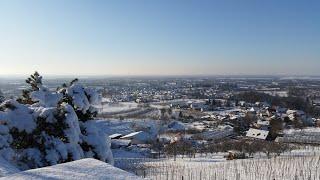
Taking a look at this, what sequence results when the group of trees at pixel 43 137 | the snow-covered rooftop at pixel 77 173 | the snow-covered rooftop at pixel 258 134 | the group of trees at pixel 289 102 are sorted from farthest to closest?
1. the group of trees at pixel 289 102
2. the snow-covered rooftop at pixel 258 134
3. the group of trees at pixel 43 137
4. the snow-covered rooftop at pixel 77 173

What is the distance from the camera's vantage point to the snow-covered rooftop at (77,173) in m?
5.09

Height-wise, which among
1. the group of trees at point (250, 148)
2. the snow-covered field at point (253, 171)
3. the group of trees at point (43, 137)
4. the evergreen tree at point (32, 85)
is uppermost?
the evergreen tree at point (32, 85)

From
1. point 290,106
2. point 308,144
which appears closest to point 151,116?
point 290,106

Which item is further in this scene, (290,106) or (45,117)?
(290,106)

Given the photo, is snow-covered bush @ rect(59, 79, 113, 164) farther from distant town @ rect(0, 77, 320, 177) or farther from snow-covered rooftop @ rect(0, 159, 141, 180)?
snow-covered rooftop @ rect(0, 159, 141, 180)

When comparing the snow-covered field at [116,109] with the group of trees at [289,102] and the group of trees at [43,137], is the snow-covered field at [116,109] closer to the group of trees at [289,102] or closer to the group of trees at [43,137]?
the group of trees at [289,102]

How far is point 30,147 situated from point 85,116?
2.32 meters

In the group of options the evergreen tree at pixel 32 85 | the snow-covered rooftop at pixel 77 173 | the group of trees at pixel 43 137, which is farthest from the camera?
the evergreen tree at pixel 32 85

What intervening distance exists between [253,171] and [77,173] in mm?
16832

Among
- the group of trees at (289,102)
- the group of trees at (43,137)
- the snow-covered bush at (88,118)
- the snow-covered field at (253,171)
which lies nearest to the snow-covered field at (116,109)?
the group of trees at (289,102)

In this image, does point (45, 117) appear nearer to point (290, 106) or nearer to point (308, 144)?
point (308, 144)

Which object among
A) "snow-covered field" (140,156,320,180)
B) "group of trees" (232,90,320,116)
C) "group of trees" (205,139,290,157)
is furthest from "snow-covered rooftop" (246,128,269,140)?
"group of trees" (232,90,320,116)

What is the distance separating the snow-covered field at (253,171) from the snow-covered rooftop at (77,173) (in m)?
12.3

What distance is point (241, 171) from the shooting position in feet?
68.5
